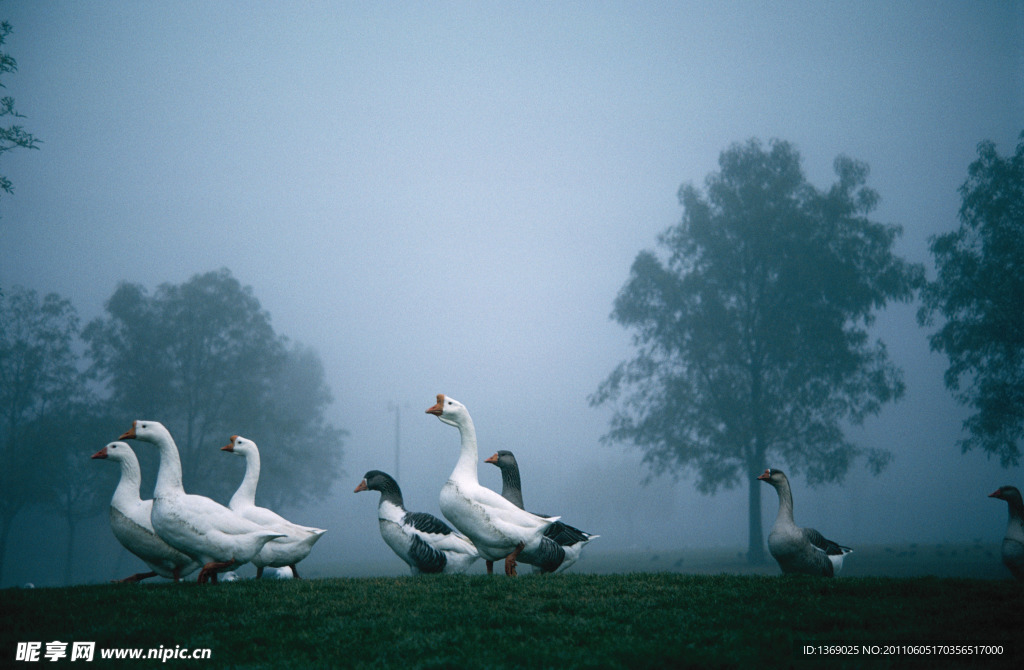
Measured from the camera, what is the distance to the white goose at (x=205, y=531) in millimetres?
9578

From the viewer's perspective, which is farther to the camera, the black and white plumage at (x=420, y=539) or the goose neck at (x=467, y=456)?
the black and white plumage at (x=420, y=539)

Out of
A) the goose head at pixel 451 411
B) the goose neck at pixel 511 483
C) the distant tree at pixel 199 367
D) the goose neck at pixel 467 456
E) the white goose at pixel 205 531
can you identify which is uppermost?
the distant tree at pixel 199 367

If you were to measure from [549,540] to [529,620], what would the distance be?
4333 millimetres

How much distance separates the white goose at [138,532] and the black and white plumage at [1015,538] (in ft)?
49.1

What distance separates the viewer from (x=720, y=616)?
23.8ft

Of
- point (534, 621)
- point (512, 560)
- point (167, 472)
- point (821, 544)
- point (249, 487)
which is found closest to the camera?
point (534, 621)

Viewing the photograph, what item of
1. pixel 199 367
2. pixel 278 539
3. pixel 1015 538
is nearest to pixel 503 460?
pixel 278 539

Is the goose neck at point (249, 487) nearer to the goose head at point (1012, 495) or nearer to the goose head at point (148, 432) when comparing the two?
the goose head at point (148, 432)

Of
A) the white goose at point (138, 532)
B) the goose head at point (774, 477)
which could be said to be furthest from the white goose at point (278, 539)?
the goose head at point (774, 477)

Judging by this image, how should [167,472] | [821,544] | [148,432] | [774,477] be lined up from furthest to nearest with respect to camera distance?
[774,477] < [821,544] < [148,432] < [167,472]

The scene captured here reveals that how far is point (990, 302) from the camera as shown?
22.9 m

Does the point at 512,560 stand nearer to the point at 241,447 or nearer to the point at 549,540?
the point at 549,540

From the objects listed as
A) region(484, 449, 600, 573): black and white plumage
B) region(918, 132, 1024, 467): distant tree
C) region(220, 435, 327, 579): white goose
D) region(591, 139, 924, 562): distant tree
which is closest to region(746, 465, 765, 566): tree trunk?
region(591, 139, 924, 562): distant tree

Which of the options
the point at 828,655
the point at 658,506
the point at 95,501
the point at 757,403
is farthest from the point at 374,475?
the point at 658,506
